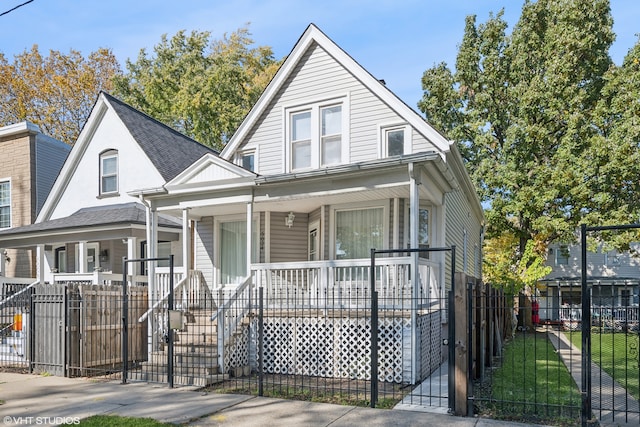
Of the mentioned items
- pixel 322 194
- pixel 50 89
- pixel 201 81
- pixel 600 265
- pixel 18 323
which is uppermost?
pixel 50 89

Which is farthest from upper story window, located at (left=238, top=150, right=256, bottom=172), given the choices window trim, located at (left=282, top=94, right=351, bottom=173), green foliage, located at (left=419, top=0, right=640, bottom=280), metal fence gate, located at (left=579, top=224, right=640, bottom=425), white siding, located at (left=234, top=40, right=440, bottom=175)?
green foliage, located at (left=419, top=0, right=640, bottom=280)

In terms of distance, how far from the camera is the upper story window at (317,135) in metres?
12.9

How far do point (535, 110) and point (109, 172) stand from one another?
1673 centimetres

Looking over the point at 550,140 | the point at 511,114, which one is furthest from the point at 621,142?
the point at 511,114

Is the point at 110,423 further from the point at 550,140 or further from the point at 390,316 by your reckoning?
the point at 550,140

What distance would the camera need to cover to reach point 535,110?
20.7 m

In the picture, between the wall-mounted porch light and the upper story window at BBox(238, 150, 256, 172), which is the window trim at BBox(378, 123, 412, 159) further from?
the upper story window at BBox(238, 150, 256, 172)

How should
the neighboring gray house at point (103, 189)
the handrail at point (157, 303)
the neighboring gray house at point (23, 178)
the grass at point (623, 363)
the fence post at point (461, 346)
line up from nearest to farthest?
1. the fence post at point (461, 346)
2. the grass at point (623, 363)
3. the handrail at point (157, 303)
4. the neighboring gray house at point (103, 189)
5. the neighboring gray house at point (23, 178)

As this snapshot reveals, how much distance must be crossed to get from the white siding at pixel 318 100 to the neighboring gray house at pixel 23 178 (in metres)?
10.4

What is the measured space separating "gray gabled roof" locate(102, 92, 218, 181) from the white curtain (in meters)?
6.35

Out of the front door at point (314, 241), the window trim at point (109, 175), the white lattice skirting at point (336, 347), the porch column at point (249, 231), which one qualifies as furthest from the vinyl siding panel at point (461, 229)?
the window trim at point (109, 175)

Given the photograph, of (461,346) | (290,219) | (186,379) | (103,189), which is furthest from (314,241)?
(103,189)

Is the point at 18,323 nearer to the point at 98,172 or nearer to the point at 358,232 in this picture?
the point at 98,172

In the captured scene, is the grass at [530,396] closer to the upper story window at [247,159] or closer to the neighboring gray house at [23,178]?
the upper story window at [247,159]
